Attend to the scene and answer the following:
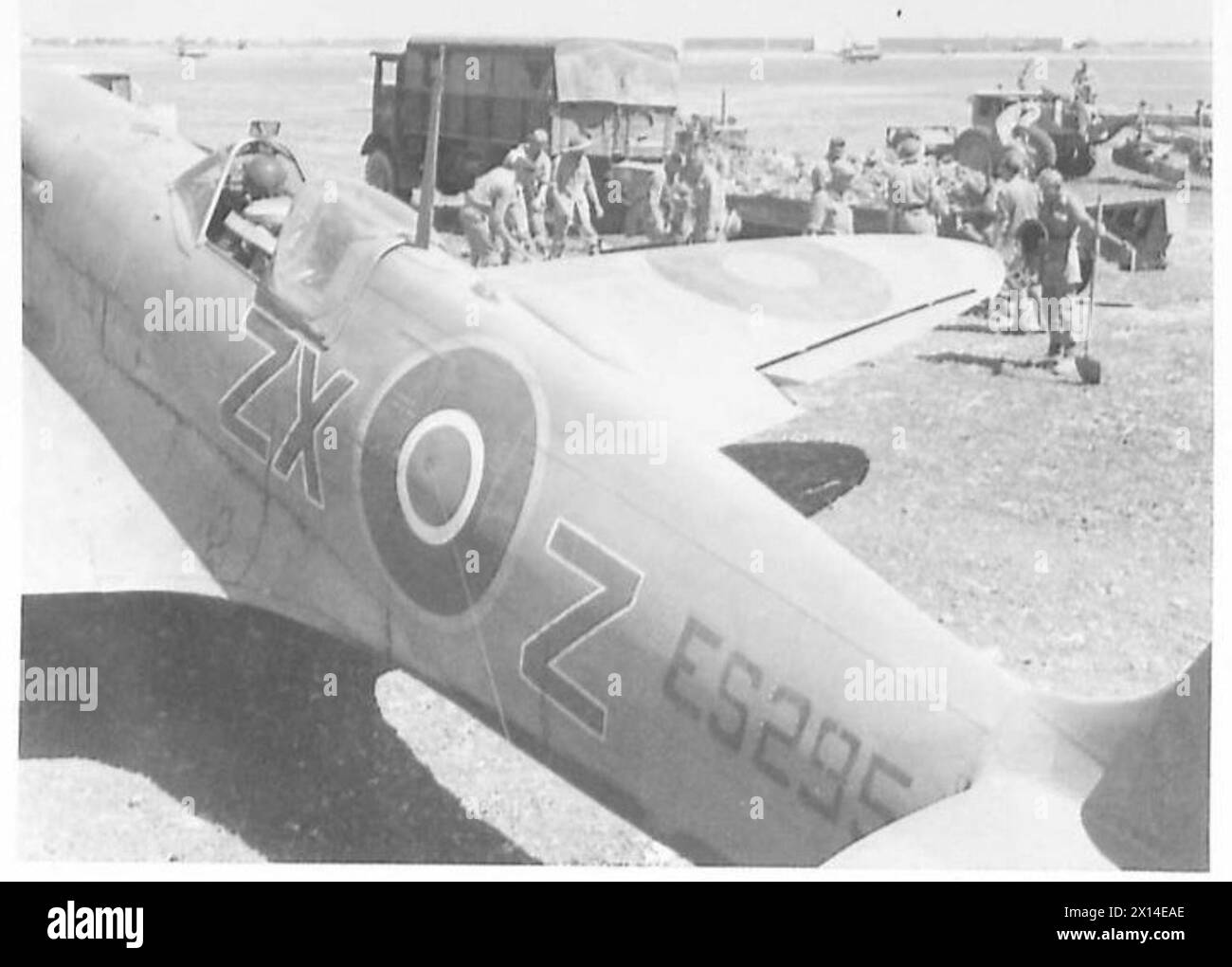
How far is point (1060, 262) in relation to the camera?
256 inches

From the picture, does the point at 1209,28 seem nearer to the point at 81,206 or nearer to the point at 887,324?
the point at 887,324

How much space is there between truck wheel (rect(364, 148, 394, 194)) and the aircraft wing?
139 inches

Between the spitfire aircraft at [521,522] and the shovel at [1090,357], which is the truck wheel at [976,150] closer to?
the shovel at [1090,357]

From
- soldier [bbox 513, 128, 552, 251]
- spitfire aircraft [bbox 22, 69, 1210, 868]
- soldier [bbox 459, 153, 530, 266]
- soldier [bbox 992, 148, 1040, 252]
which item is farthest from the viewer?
soldier [bbox 513, 128, 552, 251]

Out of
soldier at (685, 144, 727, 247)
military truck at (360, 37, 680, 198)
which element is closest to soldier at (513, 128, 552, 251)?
military truck at (360, 37, 680, 198)

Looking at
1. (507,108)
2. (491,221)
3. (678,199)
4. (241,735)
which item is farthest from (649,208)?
(241,735)

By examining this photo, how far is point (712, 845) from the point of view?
3.38 m

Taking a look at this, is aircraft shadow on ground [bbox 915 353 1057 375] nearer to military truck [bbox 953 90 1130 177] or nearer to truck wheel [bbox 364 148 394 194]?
military truck [bbox 953 90 1130 177]

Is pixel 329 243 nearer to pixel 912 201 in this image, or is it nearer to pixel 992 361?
pixel 992 361

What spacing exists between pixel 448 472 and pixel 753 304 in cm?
212

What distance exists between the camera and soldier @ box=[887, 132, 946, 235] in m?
7.90

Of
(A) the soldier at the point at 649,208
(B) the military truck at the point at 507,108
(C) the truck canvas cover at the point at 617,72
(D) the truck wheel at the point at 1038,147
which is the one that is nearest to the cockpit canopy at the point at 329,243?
(C) the truck canvas cover at the point at 617,72

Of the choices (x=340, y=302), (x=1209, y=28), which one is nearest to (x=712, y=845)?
(x=340, y=302)
